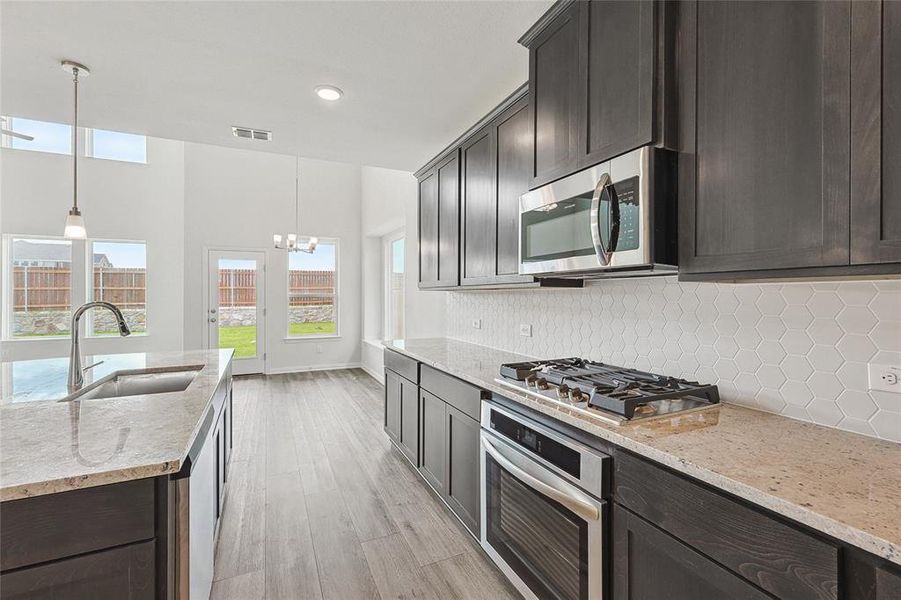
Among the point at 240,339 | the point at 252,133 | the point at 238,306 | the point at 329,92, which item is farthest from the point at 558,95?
the point at 240,339

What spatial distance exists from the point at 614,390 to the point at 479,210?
5.02ft

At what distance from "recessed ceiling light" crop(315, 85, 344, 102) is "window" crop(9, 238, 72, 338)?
221 inches

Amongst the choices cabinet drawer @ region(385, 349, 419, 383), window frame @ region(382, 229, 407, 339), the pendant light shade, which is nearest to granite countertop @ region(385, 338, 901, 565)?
cabinet drawer @ region(385, 349, 419, 383)

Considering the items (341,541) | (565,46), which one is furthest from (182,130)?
(341,541)

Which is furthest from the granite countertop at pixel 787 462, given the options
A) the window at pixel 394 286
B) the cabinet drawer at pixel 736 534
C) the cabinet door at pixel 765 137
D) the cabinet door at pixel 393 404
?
the window at pixel 394 286

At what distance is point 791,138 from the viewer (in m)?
1.07

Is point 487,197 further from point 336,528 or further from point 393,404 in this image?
point 336,528

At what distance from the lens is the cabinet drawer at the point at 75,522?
3.32ft

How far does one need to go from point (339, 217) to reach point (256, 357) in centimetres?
278

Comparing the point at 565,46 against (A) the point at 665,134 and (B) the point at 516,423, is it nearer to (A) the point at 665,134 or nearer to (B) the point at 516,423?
(A) the point at 665,134

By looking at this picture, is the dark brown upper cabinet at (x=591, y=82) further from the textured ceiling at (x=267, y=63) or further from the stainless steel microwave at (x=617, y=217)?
the textured ceiling at (x=267, y=63)

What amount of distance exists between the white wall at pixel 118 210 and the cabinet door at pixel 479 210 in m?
5.46

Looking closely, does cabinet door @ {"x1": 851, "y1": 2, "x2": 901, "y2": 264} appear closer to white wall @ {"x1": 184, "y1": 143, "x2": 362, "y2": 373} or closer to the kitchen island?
the kitchen island

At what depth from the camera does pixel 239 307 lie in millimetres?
6816
